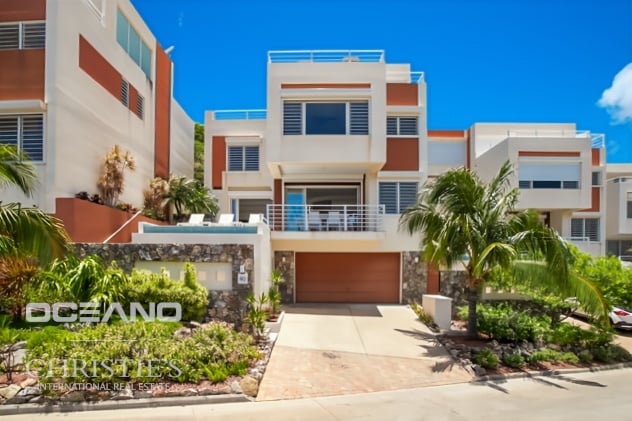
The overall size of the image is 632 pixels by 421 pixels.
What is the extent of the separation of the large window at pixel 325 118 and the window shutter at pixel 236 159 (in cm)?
684

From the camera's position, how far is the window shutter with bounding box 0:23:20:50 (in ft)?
44.9

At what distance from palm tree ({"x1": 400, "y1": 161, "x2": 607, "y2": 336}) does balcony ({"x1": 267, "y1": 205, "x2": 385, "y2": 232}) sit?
14.0ft

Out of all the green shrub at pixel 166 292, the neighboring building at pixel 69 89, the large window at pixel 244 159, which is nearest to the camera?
the green shrub at pixel 166 292

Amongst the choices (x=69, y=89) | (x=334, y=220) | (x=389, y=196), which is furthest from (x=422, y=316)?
(x=69, y=89)

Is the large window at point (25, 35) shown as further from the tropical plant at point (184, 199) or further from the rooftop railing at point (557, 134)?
the rooftop railing at point (557, 134)

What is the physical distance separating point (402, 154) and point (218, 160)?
1099cm

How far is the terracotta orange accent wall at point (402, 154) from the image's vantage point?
1753cm

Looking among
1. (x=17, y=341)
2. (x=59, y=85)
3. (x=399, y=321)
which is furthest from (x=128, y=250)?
(x=399, y=321)

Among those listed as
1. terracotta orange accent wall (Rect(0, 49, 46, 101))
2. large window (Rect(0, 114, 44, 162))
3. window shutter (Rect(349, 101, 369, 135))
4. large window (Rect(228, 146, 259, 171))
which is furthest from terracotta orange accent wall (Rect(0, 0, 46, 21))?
window shutter (Rect(349, 101, 369, 135))

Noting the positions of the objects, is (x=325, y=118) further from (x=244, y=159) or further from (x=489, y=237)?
(x=489, y=237)

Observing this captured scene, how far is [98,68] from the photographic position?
1578 cm

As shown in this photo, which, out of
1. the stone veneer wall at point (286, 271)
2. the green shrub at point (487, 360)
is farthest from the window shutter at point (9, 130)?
the green shrub at point (487, 360)

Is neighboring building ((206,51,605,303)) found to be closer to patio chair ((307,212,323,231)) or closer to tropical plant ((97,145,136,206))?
patio chair ((307,212,323,231))

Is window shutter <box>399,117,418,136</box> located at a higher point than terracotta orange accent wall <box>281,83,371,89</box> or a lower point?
lower
